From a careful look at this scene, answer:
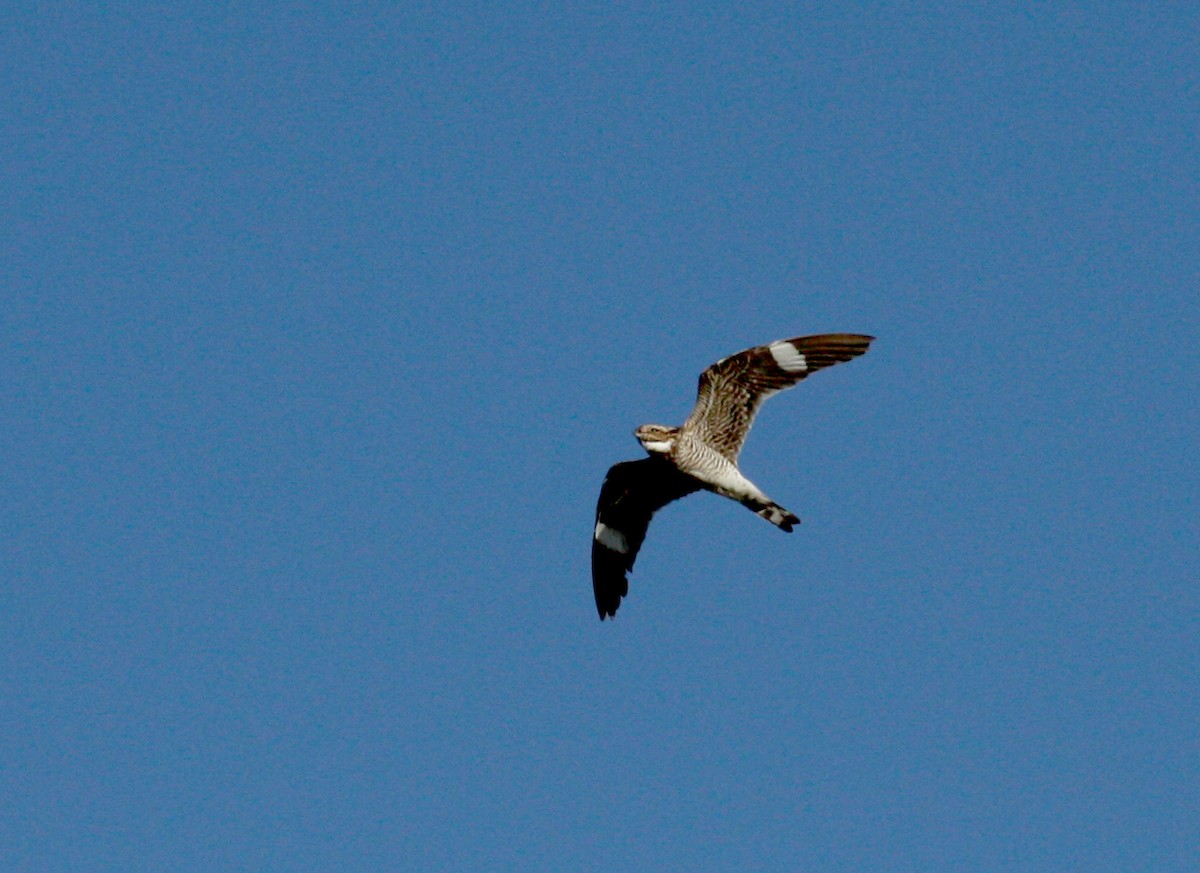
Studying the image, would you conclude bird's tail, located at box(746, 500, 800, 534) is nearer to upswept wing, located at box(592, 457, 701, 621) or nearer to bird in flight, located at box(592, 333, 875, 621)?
bird in flight, located at box(592, 333, 875, 621)

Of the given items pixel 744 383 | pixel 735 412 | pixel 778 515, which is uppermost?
pixel 744 383

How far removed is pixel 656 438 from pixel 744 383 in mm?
1269

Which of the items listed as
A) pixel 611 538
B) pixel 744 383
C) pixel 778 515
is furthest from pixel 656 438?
pixel 611 538

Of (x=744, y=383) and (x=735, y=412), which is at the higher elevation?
(x=744, y=383)

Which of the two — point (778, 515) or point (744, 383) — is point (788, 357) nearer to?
point (744, 383)

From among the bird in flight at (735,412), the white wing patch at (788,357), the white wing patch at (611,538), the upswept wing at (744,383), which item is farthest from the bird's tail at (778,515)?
the white wing patch at (611,538)

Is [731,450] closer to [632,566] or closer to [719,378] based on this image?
[719,378]

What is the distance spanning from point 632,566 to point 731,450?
295 centimetres

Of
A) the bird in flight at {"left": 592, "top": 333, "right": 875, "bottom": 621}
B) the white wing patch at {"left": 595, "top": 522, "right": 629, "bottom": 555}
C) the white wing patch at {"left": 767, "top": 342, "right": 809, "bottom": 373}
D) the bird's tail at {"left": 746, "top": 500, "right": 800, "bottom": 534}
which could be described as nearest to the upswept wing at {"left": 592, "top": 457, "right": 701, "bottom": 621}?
the white wing patch at {"left": 595, "top": 522, "right": 629, "bottom": 555}

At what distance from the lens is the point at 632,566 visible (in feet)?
74.0

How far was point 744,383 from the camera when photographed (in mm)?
20250

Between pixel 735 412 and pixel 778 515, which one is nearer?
→ pixel 778 515

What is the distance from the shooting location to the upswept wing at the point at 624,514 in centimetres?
2153

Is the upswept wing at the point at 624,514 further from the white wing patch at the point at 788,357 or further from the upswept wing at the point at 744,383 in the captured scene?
the white wing patch at the point at 788,357
